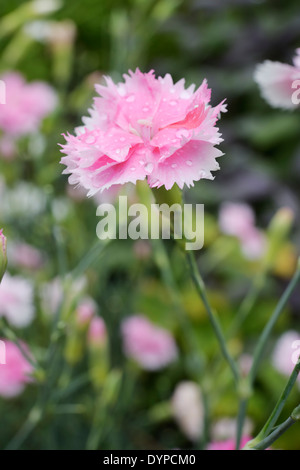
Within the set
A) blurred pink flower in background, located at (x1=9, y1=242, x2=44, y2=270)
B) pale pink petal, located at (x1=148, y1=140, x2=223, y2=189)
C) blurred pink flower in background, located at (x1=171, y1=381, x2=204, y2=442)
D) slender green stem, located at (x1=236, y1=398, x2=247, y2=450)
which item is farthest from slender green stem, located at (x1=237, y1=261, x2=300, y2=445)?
blurred pink flower in background, located at (x1=9, y1=242, x2=44, y2=270)

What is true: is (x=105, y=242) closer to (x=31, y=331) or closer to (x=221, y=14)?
(x=31, y=331)

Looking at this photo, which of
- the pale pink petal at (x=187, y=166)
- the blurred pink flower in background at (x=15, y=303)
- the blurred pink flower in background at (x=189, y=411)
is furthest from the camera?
the blurred pink flower in background at (x=189, y=411)

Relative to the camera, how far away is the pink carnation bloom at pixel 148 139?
0.23 m

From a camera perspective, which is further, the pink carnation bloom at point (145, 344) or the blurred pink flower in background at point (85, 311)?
the pink carnation bloom at point (145, 344)

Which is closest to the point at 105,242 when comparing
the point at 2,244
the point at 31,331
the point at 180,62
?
the point at 2,244

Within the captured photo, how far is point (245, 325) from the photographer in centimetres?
97

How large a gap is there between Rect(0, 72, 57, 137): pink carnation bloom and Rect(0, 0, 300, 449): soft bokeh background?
0.08 feet

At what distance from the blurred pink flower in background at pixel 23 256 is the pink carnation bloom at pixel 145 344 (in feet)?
0.46

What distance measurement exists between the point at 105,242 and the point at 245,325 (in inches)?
25.1

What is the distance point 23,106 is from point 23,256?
7.5 inches

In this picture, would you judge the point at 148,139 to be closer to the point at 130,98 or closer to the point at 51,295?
the point at 130,98

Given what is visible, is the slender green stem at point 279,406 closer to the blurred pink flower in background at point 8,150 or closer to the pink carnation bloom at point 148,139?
the pink carnation bloom at point 148,139

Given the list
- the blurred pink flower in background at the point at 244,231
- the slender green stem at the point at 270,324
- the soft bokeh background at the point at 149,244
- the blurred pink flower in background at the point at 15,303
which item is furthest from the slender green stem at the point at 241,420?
the blurred pink flower in background at the point at 244,231

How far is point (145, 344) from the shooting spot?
0.68 meters
